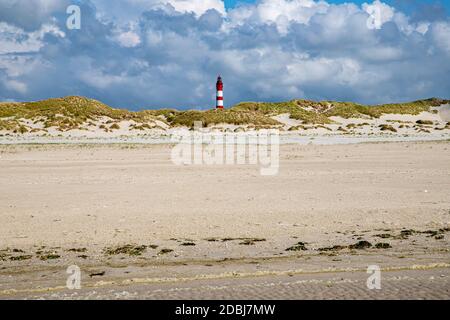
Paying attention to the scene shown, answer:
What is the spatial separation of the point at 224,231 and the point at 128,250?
2.18 m

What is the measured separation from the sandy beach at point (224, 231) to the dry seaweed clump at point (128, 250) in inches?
0.7

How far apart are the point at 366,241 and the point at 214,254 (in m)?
2.79

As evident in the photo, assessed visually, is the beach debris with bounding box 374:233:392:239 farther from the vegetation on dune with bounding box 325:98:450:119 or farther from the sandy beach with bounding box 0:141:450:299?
the vegetation on dune with bounding box 325:98:450:119

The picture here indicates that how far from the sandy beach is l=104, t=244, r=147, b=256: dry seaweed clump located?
0.02m

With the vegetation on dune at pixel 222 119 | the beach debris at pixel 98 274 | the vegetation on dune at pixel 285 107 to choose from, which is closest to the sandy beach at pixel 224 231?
the beach debris at pixel 98 274

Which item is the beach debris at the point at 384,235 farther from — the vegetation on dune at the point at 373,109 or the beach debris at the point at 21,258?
the vegetation on dune at the point at 373,109

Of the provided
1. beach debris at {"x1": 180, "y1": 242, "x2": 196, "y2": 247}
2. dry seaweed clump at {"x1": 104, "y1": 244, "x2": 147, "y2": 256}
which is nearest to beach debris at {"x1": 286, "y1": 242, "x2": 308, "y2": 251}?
beach debris at {"x1": 180, "y1": 242, "x2": 196, "y2": 247}

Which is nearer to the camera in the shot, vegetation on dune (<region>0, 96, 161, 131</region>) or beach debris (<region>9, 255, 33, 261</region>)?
beach debris (<region>9, 255, 33, 261</region>)

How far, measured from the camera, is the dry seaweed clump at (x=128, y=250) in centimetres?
899

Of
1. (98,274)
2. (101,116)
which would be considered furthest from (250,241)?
(101,116)

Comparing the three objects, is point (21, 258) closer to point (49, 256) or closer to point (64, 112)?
point (49, 256)

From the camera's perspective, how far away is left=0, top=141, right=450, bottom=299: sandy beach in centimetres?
690

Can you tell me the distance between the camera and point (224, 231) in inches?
416
